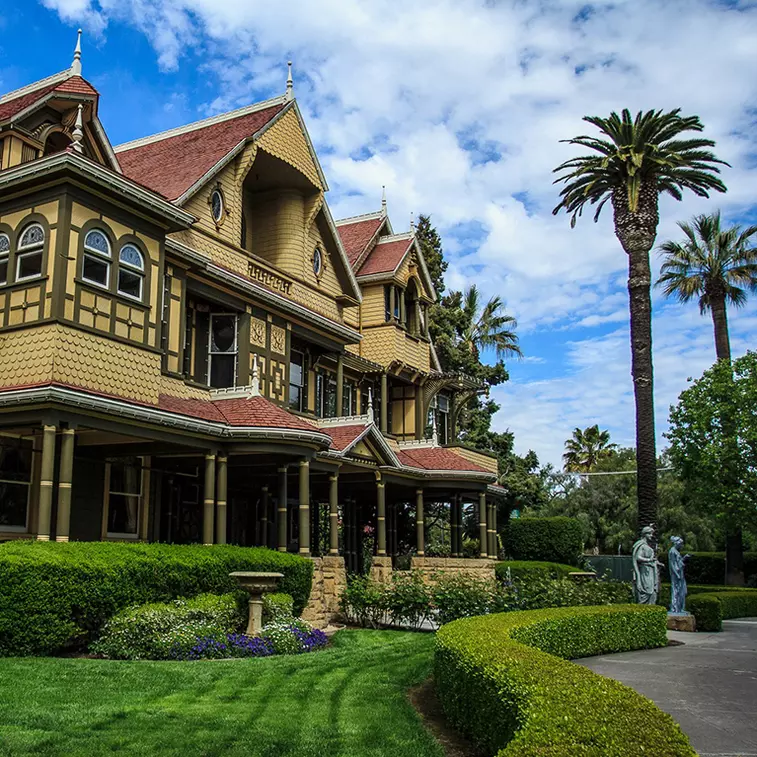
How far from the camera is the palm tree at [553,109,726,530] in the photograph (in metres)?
30.3

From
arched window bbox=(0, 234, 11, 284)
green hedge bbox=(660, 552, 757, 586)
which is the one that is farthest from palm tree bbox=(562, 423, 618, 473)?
arched window bbox=(0, 234, 11, 284)

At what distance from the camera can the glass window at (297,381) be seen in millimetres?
26734

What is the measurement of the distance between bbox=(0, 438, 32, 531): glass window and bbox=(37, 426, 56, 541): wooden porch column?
8.56 feet

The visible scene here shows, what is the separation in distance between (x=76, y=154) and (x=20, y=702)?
10915 mm

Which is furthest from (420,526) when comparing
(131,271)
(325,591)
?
(131,271)

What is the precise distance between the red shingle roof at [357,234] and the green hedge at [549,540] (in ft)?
55.9

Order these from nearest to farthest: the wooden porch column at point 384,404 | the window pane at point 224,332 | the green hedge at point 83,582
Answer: the green hedge at point 83,582, the window pane at point 224,332, the wooden porch column at point 384,404

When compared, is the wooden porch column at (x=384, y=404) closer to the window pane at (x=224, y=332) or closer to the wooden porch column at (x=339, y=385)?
the wooden porch column at (x=339, y=385)

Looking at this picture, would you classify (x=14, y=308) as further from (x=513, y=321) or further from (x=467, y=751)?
(x=513, y=321)

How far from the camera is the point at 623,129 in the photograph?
31.1 m

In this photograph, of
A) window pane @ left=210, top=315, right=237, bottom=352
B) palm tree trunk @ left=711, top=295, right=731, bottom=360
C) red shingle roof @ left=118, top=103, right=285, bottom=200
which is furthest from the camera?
palm tree trunk @ left=711, top=295, right=731, bottom=360

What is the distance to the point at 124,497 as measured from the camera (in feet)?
67.1

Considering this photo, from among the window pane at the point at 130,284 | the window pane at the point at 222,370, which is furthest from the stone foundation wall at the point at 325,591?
the window pane at the point at 130,284

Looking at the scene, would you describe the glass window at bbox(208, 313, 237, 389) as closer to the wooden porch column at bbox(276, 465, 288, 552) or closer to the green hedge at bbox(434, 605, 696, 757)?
the wooden porch column at bbox(276, 465, 288, 552)
